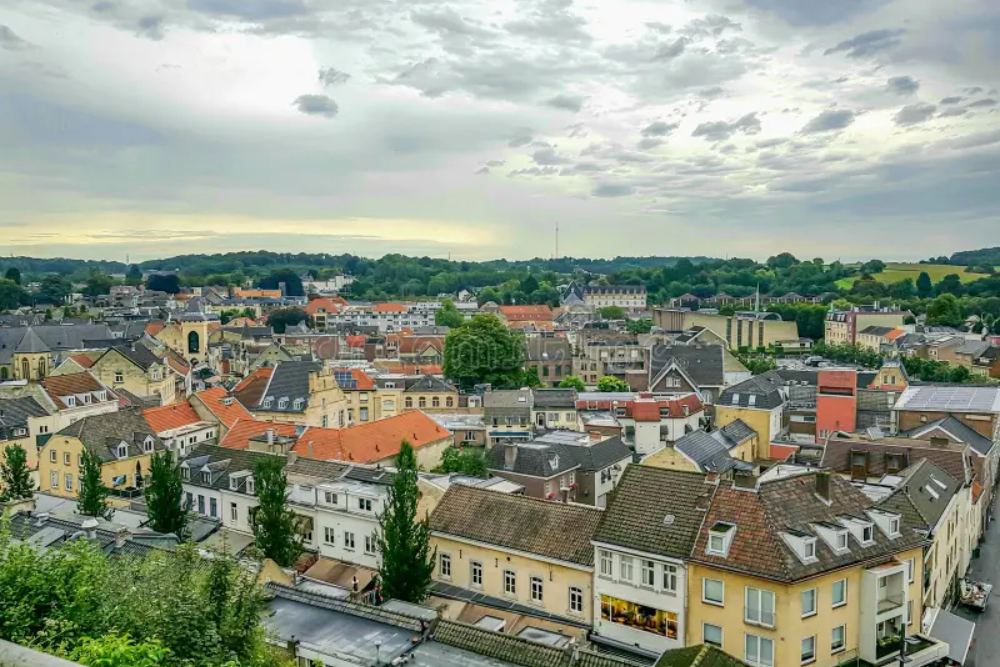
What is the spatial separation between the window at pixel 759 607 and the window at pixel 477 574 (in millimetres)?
11229

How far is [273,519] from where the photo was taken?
31.5 metres

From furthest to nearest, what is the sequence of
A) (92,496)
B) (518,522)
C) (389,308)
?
(389,308)
(92,496)
(518,522)

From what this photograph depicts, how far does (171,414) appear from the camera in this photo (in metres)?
54.1

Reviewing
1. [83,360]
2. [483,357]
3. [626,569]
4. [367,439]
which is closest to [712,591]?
[626,569]

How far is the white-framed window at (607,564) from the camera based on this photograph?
88.5ft

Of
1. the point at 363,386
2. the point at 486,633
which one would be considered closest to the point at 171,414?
the point at 363,386

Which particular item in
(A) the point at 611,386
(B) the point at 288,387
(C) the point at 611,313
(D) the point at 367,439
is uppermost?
(C) the point at 611,313

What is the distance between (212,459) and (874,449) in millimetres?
35952

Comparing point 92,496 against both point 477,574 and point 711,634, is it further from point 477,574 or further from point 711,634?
point 711,634

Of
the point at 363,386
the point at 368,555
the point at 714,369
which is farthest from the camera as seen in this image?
Answer: the point at 714,369

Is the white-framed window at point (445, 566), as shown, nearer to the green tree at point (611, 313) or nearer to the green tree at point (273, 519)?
the green tree at point (273, 519)

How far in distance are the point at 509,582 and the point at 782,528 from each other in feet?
36.5

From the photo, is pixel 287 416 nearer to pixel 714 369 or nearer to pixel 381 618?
pixel 381 618

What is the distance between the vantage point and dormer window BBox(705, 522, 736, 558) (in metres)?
24.1
